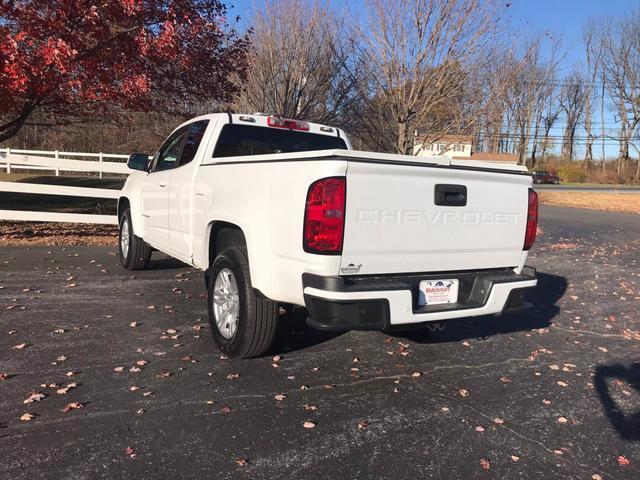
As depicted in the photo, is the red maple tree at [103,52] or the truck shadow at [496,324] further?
the red maple tree at [103,52]

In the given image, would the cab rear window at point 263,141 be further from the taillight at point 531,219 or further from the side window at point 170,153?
the taillight at point 531,219

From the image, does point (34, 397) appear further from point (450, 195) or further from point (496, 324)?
point (496, 324)

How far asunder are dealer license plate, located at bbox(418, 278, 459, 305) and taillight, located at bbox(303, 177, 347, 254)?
743 mm

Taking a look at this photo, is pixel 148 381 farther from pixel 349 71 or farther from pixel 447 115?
pixel 349 71

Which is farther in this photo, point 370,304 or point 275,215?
point 275,215

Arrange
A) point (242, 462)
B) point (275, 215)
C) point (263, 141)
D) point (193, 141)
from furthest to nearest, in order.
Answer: point (193, 141) → point (263, 141) → point (275, 215) → point (242, 462)

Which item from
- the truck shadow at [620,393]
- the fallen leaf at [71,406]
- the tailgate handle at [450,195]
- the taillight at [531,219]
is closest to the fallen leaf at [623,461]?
the truck shadow at [620,393]

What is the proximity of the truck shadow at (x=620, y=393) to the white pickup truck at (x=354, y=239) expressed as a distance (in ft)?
2.88

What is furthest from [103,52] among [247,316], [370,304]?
[370,304]

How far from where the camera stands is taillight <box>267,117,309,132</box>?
5.19 meters

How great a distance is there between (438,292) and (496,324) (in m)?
2.09

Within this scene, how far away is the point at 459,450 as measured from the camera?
117 inches

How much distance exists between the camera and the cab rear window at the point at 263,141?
197 inches

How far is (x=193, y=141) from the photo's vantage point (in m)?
5.30
